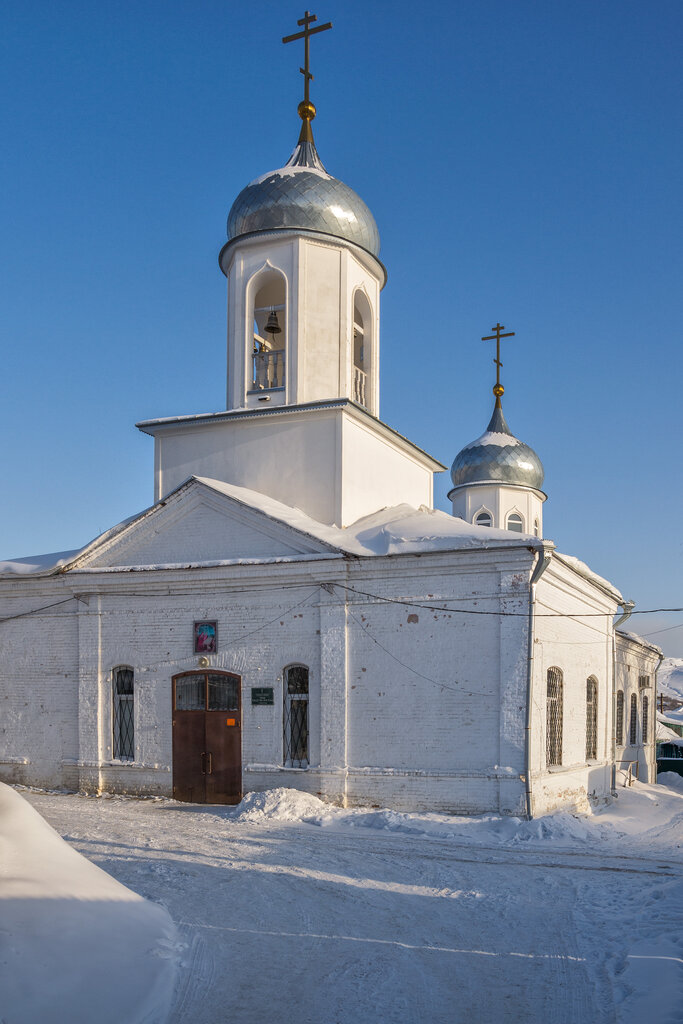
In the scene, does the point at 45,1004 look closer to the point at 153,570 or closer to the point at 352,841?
the point at 352,841

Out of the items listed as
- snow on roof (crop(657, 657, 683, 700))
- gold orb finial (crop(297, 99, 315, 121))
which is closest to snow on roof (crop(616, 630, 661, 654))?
gold orb finial (crop(297, 99, 315, 121))

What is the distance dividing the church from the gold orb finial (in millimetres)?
30

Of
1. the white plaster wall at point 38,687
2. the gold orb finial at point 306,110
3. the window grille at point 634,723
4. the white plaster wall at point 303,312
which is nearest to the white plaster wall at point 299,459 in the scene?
the white plaster wall at point 303,312

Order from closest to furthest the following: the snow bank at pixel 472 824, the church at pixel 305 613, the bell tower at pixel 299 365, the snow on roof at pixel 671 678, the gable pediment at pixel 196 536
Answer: the snow bank at pixel 472 824, the church at pixel 305 613, the gable pediment at pixel 196 536, the bell tower at pixel 299 365, the snow on roof at pixel 671 678

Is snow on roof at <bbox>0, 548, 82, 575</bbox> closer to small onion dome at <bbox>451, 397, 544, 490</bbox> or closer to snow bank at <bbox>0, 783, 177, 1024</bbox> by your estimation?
snow bank at <bbox>0, 783, 177, 1024</bbox>

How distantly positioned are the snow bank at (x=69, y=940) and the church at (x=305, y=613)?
6618 millimetres

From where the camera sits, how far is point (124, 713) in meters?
15.5

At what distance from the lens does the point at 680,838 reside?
12648mm

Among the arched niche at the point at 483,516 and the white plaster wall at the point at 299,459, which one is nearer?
the white plaster wall at the point at 299,459

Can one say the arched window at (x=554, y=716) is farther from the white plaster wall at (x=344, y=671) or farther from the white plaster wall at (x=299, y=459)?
the white plaster wall at (x=299, y=459)

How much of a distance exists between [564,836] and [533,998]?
6.24 m

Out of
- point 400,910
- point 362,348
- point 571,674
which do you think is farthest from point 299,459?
point 400,910

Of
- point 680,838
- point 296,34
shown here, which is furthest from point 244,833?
point 296,34

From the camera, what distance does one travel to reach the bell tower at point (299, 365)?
54.2 ft
